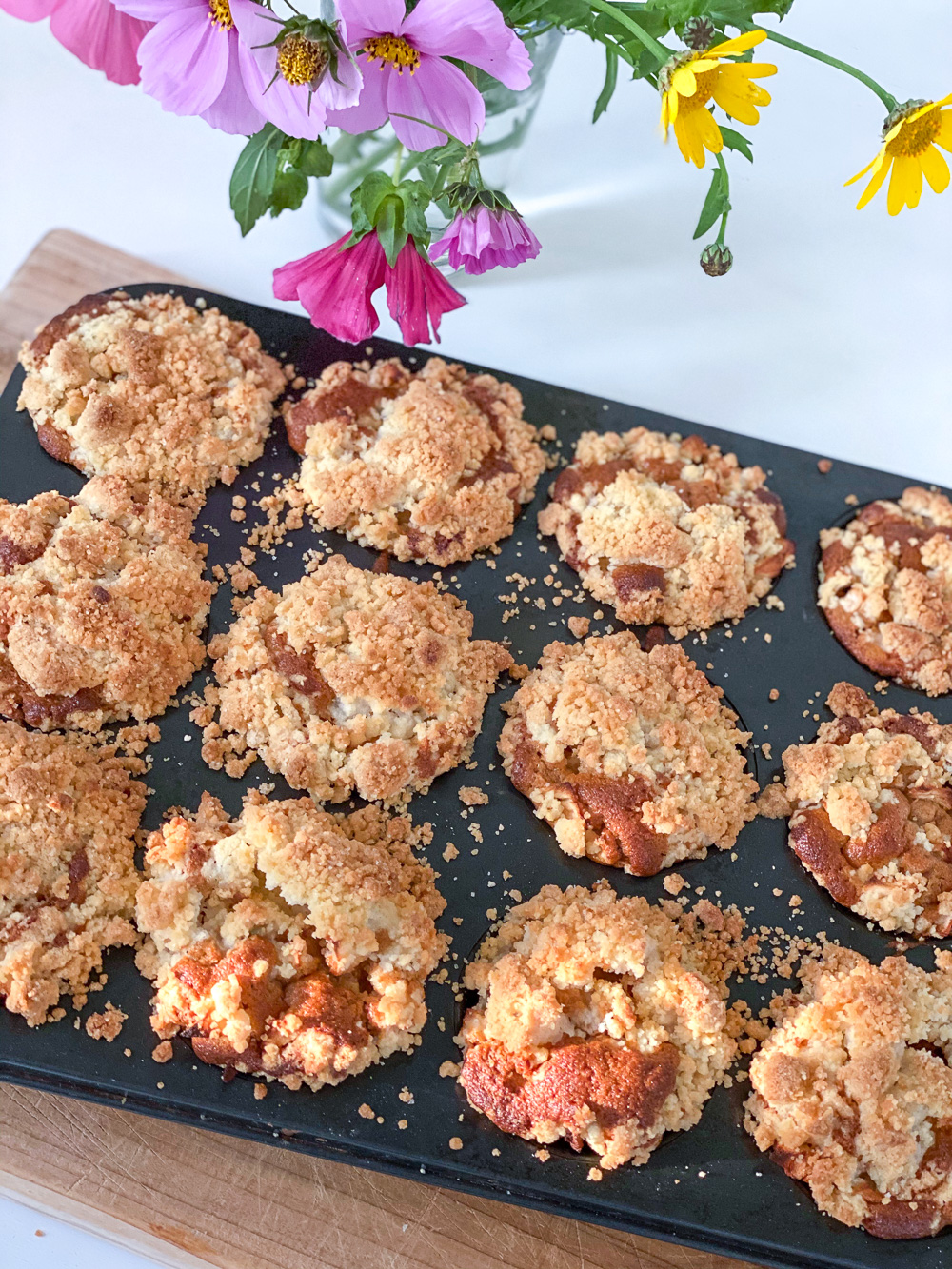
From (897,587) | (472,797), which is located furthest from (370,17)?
(897,587)

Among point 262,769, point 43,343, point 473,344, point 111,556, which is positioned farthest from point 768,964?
point 43,343

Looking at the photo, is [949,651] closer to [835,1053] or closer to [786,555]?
[786,555]

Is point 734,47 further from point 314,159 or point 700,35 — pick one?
point 314,159

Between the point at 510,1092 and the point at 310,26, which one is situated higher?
the point at 310,26

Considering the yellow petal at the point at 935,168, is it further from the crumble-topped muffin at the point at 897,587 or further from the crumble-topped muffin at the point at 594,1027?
the crumble-topped muffin at the point at 594,1027

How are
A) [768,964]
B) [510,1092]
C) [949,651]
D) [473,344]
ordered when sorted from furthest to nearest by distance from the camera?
[473,344]
[949,651]
[768,964]
[510,1092]
